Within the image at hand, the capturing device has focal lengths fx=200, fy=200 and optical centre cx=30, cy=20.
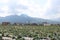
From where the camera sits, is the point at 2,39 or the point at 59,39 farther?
the point at 59,39

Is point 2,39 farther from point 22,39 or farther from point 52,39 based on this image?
point 52,39

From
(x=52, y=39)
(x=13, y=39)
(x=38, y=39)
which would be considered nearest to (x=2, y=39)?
(x=13, y=39)

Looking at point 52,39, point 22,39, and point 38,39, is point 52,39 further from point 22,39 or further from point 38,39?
point 22,39

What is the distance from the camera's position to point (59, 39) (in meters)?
15.4

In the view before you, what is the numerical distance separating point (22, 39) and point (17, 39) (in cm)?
44

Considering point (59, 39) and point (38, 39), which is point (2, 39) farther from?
point (59, 39)

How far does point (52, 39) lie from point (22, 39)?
2.79 m

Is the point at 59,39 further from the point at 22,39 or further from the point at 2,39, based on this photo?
the point at 2,39

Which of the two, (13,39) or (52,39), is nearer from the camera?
(13,39)

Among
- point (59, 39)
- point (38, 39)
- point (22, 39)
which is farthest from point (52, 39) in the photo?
point (22, 39)

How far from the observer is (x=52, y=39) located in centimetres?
1556

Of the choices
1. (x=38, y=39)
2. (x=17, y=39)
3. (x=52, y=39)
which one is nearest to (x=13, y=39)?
(x=17, y=39)

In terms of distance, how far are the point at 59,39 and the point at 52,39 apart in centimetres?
54

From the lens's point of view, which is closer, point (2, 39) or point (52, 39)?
point (2, 39)
